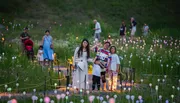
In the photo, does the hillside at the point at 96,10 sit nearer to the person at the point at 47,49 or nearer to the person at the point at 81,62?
the person at the point at 47,49

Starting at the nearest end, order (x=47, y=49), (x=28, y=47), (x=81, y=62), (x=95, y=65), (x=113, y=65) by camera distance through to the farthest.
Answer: (x=81, y=62) → (x=95, y=65) → (x=113, y=65) → (x=47, y=49) → (x=28, y=47)

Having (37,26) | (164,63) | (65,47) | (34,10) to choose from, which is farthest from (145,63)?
(34,10)

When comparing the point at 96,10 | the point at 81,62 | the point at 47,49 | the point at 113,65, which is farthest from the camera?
the point at 96,10

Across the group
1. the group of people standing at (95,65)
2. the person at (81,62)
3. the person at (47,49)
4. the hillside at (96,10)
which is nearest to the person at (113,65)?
the group of people standing at (95,65)

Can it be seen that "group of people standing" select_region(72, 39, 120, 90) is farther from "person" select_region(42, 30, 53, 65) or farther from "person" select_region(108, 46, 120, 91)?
"person" select_region(42, 30, 53, 65)

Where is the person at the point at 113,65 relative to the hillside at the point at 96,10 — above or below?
below

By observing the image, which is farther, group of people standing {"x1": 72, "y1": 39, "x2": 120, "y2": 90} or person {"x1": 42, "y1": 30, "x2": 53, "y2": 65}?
person {"x1": 42, "y1": 30, "x2": 53, "y2": 65}

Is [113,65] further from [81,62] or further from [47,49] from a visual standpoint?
[47,49]

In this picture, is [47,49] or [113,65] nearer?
[113,65]

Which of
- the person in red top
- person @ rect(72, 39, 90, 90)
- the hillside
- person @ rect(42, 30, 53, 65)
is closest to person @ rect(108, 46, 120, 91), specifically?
person @ rect(72, 39, 90, 90)

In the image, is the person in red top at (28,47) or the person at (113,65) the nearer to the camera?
the person at (113,65)

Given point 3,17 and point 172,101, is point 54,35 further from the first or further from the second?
point 172,101

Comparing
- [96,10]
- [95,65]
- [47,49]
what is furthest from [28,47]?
[96,10]

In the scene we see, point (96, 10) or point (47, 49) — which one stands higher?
point (96, 10)
